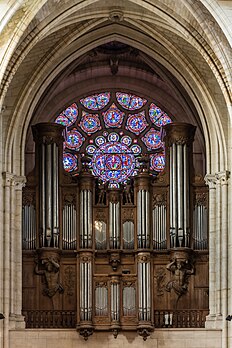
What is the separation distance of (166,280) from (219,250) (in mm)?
1578

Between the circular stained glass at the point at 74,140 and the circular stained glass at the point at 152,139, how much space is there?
1.55 metres

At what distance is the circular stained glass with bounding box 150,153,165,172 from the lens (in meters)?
40.4

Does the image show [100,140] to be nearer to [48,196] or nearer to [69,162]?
[69,162]

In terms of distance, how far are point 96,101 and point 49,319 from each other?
A: 267 inches

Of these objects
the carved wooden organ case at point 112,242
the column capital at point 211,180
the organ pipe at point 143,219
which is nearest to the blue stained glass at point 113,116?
the carved wooden organ case at point 112,242

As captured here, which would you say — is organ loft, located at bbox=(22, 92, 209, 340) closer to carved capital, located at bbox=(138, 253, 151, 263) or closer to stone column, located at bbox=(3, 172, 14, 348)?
carved capital, located at bbox=(138, 253, 151, 263)

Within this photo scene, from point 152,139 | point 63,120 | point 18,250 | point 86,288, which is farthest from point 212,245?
point 63,120

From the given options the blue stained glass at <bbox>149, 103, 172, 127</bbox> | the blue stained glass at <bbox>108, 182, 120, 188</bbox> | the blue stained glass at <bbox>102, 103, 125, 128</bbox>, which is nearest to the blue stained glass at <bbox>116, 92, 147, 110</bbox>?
the blue stained glass at <bbox>102, 103, 125, 128</bbox>

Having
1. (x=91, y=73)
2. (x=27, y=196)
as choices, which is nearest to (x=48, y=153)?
(x=27, y=196)

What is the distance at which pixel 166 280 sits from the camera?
122 feet

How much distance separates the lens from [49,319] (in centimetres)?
3662

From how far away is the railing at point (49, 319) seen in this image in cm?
3654

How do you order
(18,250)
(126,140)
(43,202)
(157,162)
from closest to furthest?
(18,250), (43,202), (157,162), (126,140)

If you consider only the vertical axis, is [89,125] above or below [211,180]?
above
